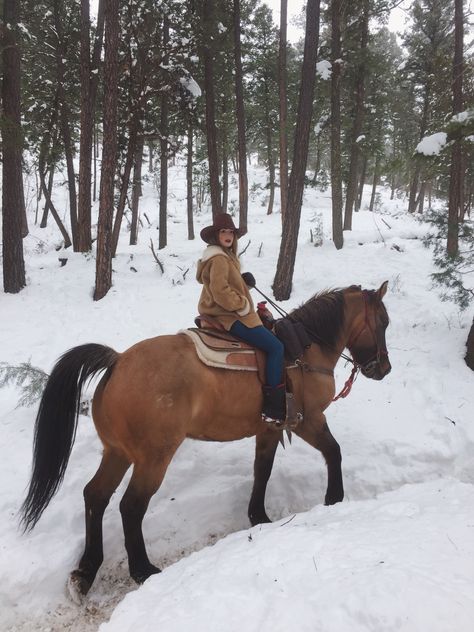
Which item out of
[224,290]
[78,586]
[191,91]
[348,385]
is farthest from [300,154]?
[78,586]

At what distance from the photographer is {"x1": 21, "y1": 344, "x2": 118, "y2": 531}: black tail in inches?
129

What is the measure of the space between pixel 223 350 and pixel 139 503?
147 cm

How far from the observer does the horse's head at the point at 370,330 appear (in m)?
4.40

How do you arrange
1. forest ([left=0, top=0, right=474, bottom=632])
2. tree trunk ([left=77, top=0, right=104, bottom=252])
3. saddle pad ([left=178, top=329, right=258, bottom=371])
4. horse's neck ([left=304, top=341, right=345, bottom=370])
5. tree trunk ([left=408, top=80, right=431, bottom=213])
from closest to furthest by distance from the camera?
1. forest ([left=0, top=0, right=474, bottom=632])
2. saddle pad ([left=178, top=329, right=258, bottom=371])
3. horse's neck ([left=304, top=341, right=345, bottom=370])
4. tree trunk ([left=408, top=80, right=431, bottom=213])
5. tree trunk ([left=77, top=0, right=104, bottom=252])

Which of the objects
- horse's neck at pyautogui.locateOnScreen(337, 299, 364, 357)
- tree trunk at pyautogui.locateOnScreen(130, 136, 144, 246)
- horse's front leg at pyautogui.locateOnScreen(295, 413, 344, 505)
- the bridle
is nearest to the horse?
horse's front leg at pyautogui.locateOnScreen(295, 413, 344, 505)

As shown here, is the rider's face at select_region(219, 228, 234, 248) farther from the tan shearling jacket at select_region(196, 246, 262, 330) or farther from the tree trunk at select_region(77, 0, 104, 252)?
the tree trunk at select_region(77, 0, 104, 252)

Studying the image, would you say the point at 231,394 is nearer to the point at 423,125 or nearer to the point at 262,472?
the point at 262,472

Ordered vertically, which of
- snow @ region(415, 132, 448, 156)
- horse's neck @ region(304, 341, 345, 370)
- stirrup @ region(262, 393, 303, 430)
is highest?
snow @ region(415, 132, 448, 156)

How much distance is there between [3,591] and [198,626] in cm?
195

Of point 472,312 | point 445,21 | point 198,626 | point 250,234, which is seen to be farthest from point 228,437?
point 445,21

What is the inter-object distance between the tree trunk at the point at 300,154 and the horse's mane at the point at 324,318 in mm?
5753

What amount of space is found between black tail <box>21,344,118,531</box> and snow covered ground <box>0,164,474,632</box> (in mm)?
572

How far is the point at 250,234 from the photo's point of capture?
72.7 ft

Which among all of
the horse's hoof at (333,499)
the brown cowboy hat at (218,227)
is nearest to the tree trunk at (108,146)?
the brown cowboy hat at (218,227)
